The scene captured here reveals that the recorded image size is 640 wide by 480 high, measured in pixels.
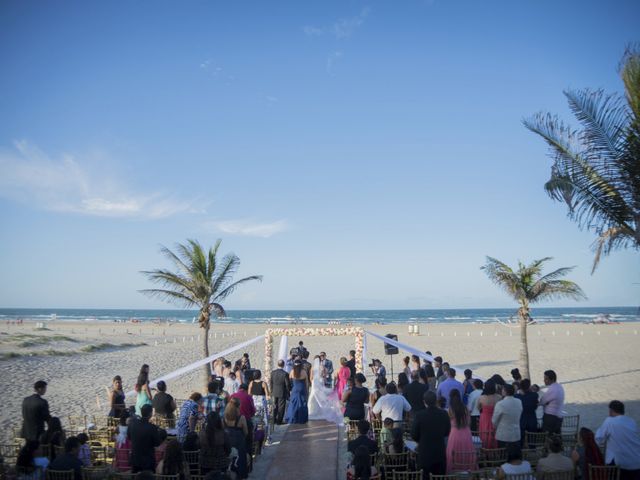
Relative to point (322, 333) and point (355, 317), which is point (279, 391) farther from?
point (355, 317)

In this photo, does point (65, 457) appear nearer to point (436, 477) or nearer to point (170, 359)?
point (436, 477)

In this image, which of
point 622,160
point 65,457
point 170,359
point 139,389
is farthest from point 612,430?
point 170,359

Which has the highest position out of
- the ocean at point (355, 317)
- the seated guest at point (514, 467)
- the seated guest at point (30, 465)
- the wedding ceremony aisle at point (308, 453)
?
the seated guest at point (514, 467)

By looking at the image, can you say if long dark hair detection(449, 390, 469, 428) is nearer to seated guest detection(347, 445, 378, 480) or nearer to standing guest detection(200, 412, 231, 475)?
seated guest detection(347, 445, 378, 480)

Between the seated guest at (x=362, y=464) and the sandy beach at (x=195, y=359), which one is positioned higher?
the seated guest at (x=362, y=464)

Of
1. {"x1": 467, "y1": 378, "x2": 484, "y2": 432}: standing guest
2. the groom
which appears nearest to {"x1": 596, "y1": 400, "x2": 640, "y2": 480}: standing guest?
{"x1": 467, "y1": 378, "x2": 484, "y2": 432}: standing guest

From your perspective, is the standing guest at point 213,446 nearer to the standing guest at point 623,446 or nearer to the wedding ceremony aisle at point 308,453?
the wedding ceremony aisle at point 308,453

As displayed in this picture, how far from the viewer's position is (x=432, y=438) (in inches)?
268

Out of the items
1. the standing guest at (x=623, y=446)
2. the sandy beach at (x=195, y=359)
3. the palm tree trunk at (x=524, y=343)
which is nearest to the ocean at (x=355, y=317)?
the sandy beach at (x=195, y=359)

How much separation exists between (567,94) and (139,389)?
10772mm

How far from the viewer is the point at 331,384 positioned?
16172 millimetres

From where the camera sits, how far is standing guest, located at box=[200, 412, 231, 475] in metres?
7.23

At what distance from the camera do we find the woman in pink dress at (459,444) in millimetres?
6996

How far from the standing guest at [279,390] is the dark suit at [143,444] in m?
5.73
